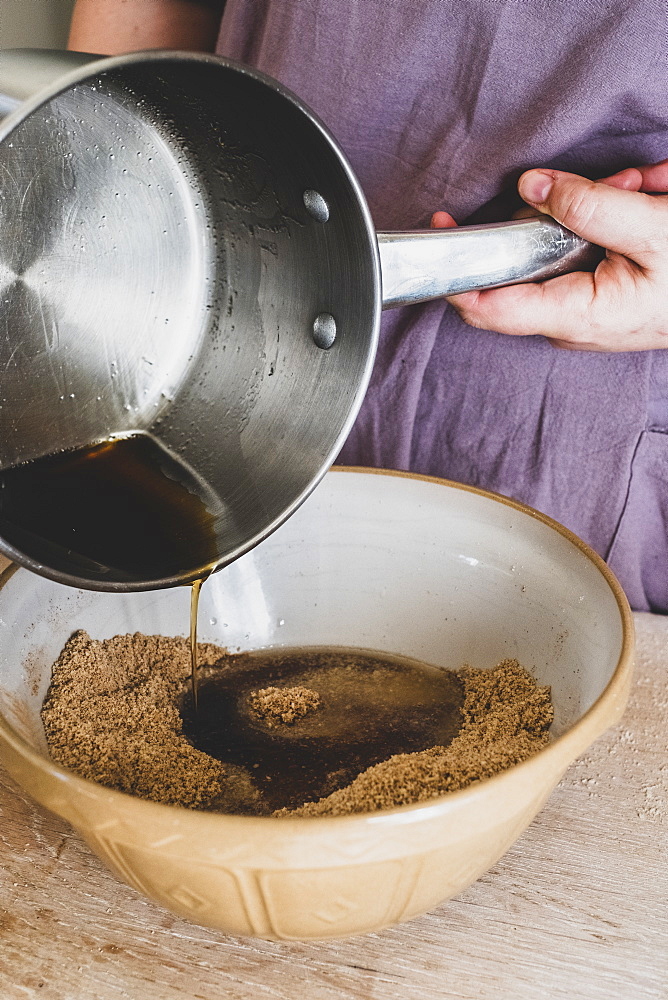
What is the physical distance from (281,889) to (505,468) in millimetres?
514

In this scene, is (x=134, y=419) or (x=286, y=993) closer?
(x=286, y=993)

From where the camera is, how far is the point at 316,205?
0.56 meters

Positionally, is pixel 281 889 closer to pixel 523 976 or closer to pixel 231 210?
pixel 523 976

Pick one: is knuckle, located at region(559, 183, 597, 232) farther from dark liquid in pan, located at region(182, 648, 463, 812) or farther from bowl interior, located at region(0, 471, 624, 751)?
dark liquid in pan, located at region(182, 648, 463, 812)

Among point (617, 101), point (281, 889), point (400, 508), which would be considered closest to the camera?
point (281, 889)

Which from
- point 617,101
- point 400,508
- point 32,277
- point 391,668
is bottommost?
point 391,668

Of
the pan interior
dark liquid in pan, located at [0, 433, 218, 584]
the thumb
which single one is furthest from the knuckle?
dark liquid in pan, located at [0, 433, 218, 584]

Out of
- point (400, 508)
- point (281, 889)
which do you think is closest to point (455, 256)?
point (400, 508)

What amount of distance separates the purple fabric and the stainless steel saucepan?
10cm

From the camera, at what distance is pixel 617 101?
66cm

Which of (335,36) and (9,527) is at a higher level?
(335,36)

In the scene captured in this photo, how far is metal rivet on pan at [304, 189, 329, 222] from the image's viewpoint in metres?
0.56

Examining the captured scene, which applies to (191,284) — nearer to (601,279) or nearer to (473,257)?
(473,257)

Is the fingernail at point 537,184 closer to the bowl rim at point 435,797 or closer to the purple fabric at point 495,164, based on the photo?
the purple fabric at point 495,164
